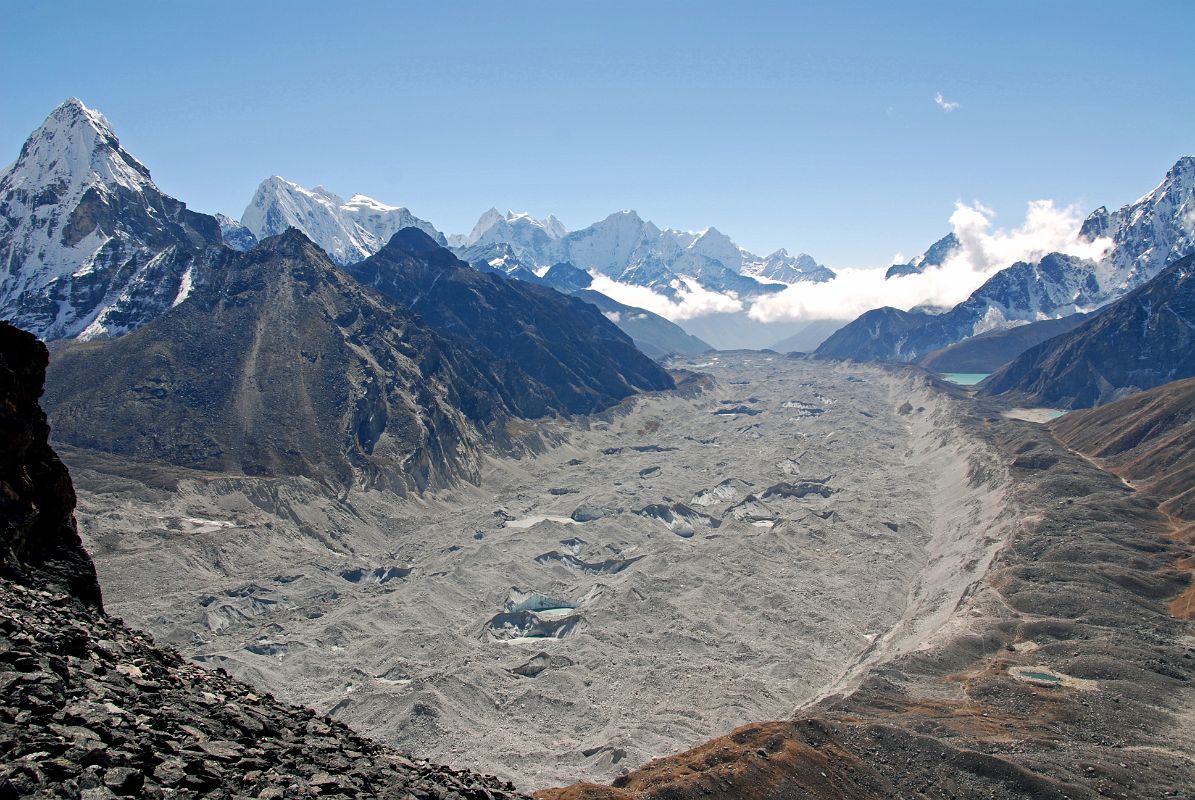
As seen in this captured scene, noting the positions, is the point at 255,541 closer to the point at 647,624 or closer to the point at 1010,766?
the point at 647,624

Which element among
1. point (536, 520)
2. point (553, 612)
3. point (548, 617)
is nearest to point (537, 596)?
point (553, 612)

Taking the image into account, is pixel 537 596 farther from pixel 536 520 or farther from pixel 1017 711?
pixel 1017 711

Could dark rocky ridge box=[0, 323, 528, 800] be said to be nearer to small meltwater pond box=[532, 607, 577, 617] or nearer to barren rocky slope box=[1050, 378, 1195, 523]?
small meltwater pond box=[532, 607, 577, 617]

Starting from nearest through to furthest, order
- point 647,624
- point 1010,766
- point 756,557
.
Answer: point 1010,766, point 647,624, point 756,557

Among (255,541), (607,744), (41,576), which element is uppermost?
(41,576)

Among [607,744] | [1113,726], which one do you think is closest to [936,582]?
[1113,726]

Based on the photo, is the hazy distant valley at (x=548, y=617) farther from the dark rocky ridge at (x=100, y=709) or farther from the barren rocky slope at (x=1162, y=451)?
the barren rocky slope at (x=1162, y=451)

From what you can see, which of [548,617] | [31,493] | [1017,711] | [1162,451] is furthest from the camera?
[1162,451]
